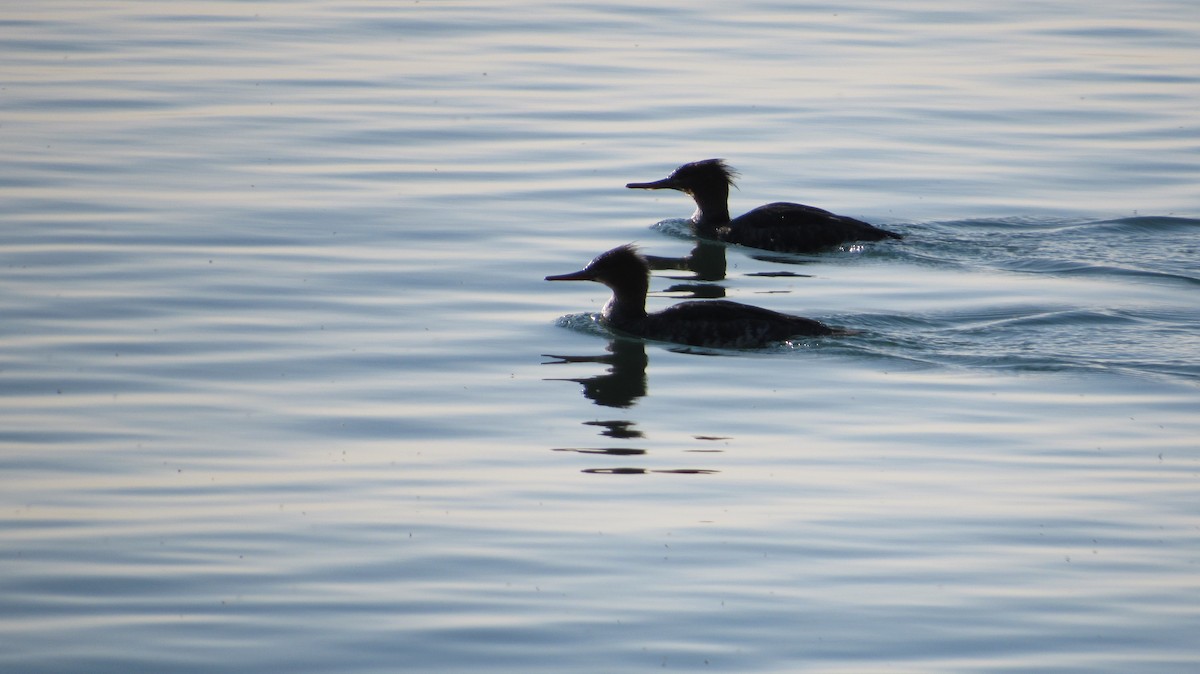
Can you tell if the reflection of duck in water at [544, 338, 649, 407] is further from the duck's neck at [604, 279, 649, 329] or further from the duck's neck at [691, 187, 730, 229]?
the duck's neck at [691, 187, 730, 229]

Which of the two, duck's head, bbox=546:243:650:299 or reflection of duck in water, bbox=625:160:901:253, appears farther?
reflection of duck in water, bbox=625:160:901:253

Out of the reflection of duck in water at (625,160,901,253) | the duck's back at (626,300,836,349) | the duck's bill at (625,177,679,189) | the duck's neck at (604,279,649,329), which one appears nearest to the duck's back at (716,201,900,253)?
the reflection of duck in water at (625,160,901,253)

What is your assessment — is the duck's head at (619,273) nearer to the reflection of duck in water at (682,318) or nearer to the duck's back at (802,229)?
the reflection of duck in water at (682,318)

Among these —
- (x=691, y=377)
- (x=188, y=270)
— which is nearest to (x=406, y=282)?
(x=188, y=270)

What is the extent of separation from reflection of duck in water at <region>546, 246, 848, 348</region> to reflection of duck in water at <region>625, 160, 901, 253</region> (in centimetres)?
252

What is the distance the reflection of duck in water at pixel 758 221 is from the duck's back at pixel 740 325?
282 centimetres

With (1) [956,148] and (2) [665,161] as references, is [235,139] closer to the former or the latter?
(2) [665,161]

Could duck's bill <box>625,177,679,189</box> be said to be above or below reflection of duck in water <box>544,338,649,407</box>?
above

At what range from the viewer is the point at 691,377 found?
11.6 metres

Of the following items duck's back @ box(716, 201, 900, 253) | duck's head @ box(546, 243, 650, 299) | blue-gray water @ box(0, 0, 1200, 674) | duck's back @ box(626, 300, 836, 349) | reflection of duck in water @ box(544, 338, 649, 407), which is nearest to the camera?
blue-gray water @ box(0, 0, 1200, 674)

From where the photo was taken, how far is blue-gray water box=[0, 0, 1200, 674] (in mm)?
7402

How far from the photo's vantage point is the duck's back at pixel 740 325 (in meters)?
12.1

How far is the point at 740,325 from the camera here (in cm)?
1212

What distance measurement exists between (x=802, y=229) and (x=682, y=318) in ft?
9.89
